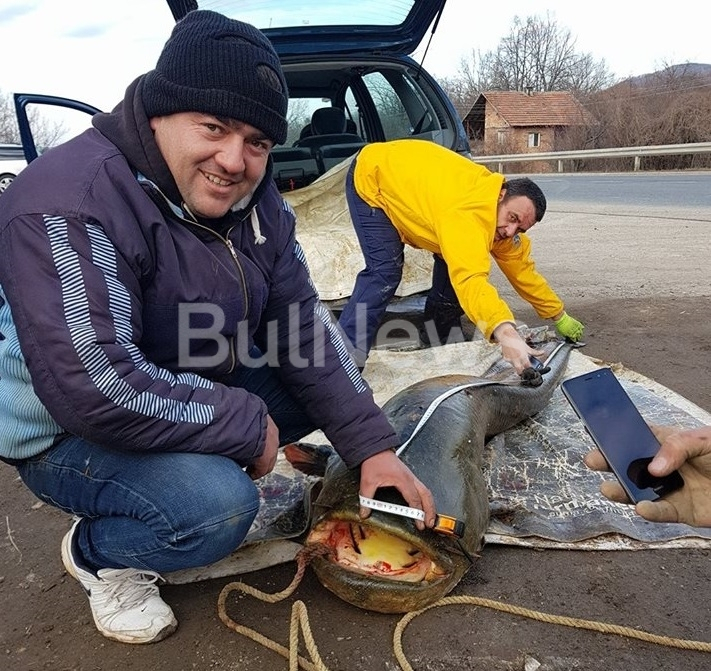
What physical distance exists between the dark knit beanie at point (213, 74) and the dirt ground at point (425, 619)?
1549 millimetres

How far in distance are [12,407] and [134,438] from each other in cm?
43

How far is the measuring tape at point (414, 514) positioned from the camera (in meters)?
2.08

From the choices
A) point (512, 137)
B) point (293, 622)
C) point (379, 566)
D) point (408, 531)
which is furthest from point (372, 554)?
point (512, 137)

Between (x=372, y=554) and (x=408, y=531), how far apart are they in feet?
0.64

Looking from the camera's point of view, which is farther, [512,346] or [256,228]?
[512,346]

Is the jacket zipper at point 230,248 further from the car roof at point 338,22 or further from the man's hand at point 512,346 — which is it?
the car roof at point 338,22

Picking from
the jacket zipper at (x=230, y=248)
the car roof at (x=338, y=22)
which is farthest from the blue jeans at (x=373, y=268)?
the jacket zipper at (x=230, y=248)

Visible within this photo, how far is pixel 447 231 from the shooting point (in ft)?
12.6

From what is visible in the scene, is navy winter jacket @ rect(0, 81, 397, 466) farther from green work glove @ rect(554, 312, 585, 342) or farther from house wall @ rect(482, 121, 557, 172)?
house wall @ rect(482, 121, 557, 172)

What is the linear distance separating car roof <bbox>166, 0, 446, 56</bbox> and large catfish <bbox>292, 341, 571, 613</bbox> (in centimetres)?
324

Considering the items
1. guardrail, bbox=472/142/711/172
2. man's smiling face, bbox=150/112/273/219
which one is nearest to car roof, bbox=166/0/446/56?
man's smiling face, bbox=150/112/273/219

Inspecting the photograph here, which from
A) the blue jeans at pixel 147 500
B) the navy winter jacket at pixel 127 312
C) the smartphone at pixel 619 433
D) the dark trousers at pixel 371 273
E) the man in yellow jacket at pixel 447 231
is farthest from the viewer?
the dark trousers at pixel 371 273

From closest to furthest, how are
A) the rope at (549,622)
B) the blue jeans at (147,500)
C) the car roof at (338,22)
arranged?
the blue jeans at (147,500)
the rope at (549,622)
the car roof at (338,22)

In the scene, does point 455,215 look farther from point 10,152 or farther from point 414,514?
point 10,152
